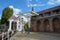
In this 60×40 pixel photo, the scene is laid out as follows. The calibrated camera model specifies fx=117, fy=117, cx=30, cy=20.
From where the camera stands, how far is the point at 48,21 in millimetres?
24047

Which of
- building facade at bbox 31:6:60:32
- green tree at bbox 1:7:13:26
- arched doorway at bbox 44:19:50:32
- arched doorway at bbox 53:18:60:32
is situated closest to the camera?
building facade at bbox 31:6:60:32

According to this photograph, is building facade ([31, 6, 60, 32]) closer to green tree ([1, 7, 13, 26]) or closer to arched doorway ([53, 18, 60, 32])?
arched doorway ([53, 18, 60, 32])

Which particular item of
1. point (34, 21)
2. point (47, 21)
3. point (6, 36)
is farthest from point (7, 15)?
point (6, 36)

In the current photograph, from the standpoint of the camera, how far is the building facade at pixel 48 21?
22.0m

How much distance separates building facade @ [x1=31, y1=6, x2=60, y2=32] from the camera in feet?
72.2

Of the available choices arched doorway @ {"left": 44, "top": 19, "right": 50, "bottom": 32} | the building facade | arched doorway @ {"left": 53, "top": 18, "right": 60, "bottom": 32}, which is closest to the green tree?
the building facade

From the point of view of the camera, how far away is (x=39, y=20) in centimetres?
2612

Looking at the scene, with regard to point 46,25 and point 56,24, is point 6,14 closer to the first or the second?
point 46,25

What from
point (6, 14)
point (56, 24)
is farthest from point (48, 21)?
point (6, 14)

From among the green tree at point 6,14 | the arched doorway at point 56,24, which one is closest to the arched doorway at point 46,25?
the arched doorway at point 56,24

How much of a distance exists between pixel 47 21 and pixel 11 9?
1647 centimetres

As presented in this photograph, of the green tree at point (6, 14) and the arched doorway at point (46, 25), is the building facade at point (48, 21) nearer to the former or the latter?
the arched doorway at point (46, 25)

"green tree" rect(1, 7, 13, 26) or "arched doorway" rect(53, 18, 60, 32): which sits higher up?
"green tree" rect(1, 7, 13, 26)

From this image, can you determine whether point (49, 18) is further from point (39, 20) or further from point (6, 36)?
point (6, 36)
